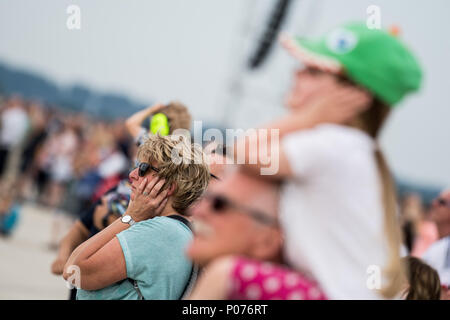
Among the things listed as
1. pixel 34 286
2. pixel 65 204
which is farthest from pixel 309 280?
pixel 65 204

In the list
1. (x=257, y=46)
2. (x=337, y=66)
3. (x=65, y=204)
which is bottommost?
(x=337, y=66)

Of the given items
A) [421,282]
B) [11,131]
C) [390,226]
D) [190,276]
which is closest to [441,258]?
[421,282]

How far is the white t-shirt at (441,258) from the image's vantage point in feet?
9.40

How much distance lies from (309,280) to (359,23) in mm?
664

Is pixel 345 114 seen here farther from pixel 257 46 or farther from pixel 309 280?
pixel 257 46

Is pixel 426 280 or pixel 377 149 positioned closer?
pixel 377 149

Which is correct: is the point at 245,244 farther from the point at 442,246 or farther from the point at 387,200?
the point at 442,246

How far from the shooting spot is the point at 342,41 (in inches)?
54.0

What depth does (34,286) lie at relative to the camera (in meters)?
5.48

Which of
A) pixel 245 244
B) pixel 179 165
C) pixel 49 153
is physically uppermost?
pixel 49 153

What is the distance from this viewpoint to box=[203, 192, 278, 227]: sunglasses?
4.31 ft

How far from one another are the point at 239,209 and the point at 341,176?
0.25 meters

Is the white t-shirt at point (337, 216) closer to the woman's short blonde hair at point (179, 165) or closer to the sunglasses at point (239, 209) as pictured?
the sunglasses at point (239, 209)

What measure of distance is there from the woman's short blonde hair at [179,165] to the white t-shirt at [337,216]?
997 mm
